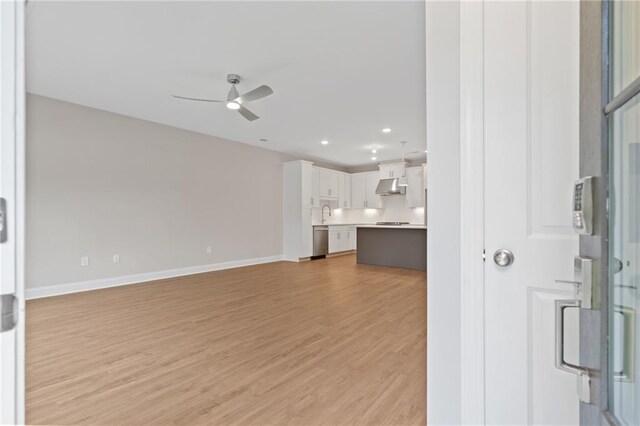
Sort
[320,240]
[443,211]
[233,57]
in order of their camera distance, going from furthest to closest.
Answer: [320,240] → [233,57] → [443,211]

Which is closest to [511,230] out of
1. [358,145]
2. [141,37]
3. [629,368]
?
[629,368]

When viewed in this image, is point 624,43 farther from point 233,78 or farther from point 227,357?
point 233,78

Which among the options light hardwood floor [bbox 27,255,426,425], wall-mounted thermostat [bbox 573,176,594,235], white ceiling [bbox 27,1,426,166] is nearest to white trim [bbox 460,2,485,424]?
wall-mounted thermostat [bbox 573,176,594,235]

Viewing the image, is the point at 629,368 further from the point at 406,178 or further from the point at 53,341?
the point at 406,178

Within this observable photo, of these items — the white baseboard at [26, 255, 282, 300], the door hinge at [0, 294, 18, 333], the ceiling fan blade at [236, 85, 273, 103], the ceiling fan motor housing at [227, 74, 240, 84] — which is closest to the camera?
the door hinge at [0, 294, 18, 333]

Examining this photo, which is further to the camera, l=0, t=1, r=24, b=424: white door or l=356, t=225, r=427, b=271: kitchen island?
l=356, t=225, r=427, b=271: kitchen island

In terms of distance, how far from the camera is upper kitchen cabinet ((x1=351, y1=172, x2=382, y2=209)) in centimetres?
917

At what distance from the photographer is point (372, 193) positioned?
920cm

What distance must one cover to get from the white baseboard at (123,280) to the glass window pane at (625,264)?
5.54 meters

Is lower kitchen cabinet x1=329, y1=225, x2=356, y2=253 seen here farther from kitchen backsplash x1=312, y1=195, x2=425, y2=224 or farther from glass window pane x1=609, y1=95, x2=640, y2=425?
glass window pane x1=609, y1=95, x2=640, y2=425

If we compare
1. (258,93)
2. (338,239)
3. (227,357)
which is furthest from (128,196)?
(338,239)

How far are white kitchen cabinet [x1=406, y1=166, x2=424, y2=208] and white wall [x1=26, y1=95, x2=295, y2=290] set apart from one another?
3.95 meters

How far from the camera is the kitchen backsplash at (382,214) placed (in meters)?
8.66

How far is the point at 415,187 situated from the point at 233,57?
6213mm
